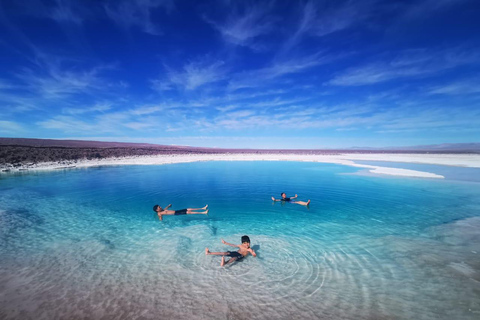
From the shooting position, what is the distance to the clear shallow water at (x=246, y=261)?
217 inches

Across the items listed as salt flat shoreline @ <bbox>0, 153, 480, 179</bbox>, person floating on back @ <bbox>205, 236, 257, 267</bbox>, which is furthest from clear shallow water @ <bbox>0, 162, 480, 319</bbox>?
salt flat shoreline @ <bbox>0, 153, 480, 179</bbox>

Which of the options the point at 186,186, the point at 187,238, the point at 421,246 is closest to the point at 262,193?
the point at 186,186

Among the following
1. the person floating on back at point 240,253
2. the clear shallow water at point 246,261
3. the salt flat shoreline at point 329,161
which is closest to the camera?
the clear shallow water at point 246,261

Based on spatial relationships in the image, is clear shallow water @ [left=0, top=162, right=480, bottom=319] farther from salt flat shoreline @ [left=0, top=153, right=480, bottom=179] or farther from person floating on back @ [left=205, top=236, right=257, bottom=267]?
salt flat shoreline @ [left=0, top=153, right=480, bottom=179]

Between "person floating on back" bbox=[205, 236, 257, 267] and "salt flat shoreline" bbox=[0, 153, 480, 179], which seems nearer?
"person floating on back" bbox=[205, 236, 257, 267]

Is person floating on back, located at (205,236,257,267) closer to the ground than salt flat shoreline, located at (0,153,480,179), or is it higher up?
closer to the ground

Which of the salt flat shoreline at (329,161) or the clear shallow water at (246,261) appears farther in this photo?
the salt flat shoreline at (329,161)

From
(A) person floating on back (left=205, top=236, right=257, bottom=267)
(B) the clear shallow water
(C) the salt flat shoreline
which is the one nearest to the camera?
(B) the clear shallow water

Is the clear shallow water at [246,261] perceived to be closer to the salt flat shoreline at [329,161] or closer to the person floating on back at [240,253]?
the person floating on back at [240,253]

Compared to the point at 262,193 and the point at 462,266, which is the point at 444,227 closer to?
the point at 462,266

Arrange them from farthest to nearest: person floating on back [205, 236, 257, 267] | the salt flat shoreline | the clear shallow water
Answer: the salt flat shoreline, person floating on back [205, 236, 257, 267], the clear shallow water

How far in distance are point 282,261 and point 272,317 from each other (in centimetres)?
270

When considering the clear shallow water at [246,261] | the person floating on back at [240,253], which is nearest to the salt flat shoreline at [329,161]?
the clear shallow water at [246,261]

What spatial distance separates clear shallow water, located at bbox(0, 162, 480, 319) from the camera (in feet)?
18.1
